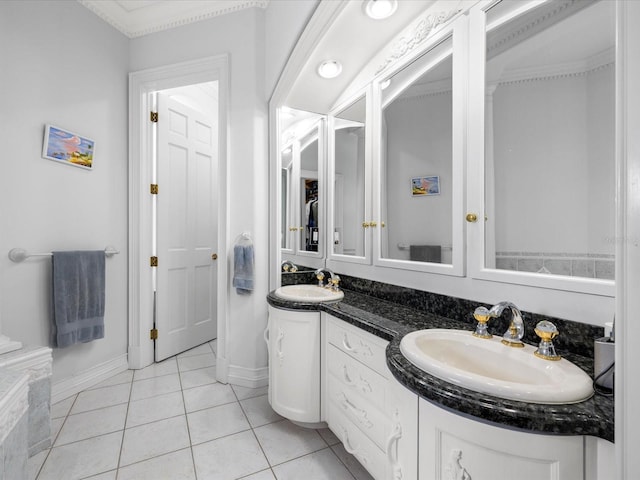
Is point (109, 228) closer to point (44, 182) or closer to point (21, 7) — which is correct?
point (44, 182)

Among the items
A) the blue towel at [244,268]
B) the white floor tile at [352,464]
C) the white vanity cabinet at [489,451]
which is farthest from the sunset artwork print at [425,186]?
the white floor tile at [352,464]

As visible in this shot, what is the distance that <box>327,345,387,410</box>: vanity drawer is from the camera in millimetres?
1236

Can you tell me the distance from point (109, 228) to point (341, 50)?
2.20 meters

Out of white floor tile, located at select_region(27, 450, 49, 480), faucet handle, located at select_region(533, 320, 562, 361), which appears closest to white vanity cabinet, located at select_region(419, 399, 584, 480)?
faucet handle, located at select_region(533, 320, 562, 361)

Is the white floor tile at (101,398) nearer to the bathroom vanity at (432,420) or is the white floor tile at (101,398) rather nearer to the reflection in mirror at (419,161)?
the bathroom vanity at (432,420)

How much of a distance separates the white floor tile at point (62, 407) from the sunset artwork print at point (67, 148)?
65.0 inches

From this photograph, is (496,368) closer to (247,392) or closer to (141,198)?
(247,392)

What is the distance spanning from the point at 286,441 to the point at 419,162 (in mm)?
1691

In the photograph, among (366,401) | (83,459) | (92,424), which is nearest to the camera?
(366,401)

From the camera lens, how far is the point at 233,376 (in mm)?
2348

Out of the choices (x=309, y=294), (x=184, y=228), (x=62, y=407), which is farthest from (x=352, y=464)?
(x=184, y=228)

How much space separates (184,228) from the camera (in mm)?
2969

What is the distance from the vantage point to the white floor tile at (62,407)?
193 cm

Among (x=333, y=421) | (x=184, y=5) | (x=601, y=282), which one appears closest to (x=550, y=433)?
(x=601, y=282)
